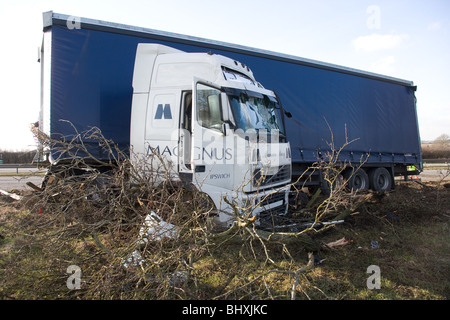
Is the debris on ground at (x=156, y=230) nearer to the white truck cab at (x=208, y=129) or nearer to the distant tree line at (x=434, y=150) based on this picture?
the white truck cab at (x=208, y=129)

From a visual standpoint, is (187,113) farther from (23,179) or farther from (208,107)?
(23,179)

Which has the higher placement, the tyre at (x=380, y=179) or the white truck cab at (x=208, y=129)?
the white truck cab at (x=208, y=129)

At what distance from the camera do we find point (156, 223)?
339 cm

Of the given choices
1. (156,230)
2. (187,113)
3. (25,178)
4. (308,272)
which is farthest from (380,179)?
(25,178)

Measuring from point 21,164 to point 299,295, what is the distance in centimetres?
512

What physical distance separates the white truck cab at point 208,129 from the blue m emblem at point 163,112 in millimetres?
17

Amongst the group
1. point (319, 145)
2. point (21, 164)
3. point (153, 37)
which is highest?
point (153, 37)

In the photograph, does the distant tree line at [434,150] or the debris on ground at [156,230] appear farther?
the distant tree line at [434,150]

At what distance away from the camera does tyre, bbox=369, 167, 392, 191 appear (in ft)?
30.9

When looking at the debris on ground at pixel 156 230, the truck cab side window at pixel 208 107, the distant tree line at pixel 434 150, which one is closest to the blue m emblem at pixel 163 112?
the truck cab side window at pixel 208 107

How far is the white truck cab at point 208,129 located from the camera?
173 inches

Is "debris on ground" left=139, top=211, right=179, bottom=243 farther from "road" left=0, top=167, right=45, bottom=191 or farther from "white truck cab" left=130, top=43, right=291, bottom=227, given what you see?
"road" left=0, top=167, right=45, bottom=191

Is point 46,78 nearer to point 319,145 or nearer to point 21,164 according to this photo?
point 21,164
